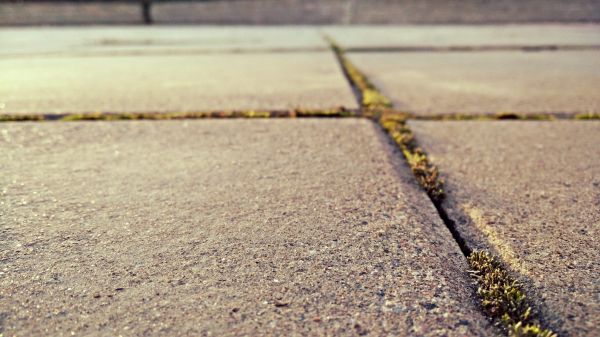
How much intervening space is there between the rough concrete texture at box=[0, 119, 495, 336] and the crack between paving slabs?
3 centimetres

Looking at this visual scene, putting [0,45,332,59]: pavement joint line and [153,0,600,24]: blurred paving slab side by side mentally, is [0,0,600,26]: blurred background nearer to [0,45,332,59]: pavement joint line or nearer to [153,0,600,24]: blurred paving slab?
[153,0,600,24]: blurred paving slab

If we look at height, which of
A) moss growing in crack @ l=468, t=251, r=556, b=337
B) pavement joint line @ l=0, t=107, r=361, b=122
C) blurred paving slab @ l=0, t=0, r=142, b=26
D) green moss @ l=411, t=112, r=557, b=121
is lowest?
blurred paving slab @ l=0, t=0, r=142, b=26

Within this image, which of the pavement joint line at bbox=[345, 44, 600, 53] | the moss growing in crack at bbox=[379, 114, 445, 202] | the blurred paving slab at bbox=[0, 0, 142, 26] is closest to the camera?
the moss growing in crack at bbox=[379, 114, 445, 202]

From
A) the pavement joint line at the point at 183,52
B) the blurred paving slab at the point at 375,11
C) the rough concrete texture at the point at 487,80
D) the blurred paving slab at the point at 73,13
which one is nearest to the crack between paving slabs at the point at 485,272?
the rough concrete texture at the point at 487,80

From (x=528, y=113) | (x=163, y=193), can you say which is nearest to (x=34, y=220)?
(x=163, y=193)

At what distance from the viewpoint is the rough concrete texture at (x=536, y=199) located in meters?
0.85

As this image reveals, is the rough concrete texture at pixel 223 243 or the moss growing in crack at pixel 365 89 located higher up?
the moss growing in crack at pixel 365 89

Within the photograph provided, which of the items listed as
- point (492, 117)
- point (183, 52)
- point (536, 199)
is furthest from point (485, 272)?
point (183, 52)

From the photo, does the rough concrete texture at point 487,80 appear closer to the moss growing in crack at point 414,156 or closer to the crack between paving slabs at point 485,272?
the moss growing in crack at point 414,156

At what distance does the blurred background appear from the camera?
8211mm

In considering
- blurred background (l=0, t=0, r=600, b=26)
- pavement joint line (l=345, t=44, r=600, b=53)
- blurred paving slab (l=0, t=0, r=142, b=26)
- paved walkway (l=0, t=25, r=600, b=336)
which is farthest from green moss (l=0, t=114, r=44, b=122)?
blurred paving slab (l=0, t=0, r=142, b=26)

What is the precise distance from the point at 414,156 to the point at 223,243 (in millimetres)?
756

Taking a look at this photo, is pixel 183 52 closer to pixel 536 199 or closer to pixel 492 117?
pixel 492 117

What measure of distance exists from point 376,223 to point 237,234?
325 mm
